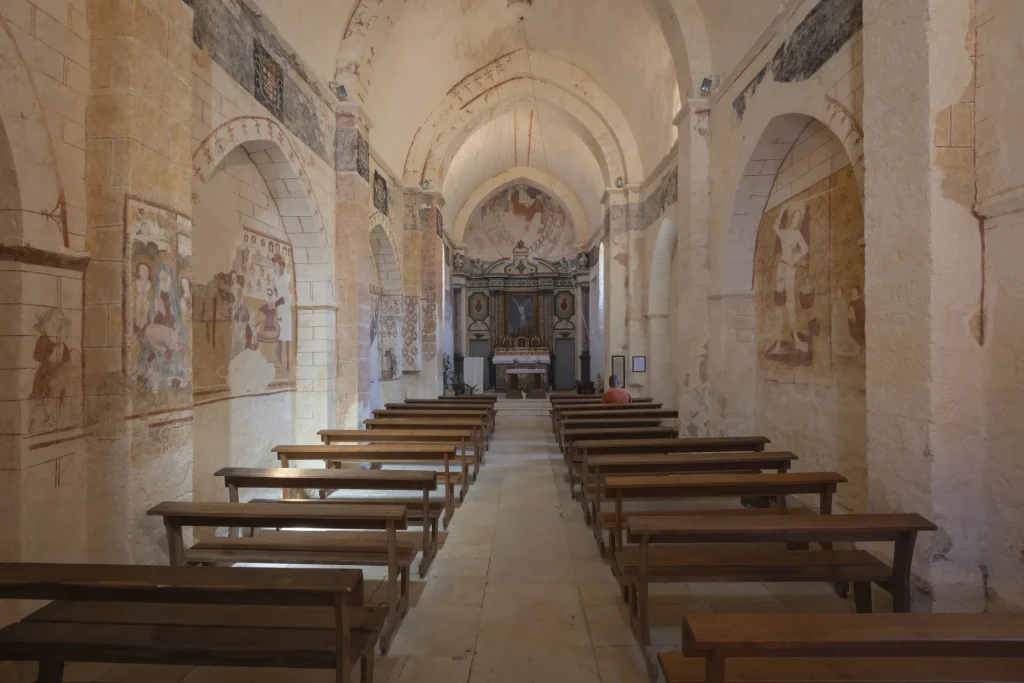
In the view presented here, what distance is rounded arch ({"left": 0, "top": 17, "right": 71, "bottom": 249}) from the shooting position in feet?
9.80

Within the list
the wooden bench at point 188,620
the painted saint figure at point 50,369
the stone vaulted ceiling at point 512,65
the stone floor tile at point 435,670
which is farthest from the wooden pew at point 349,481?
the stone vaulted ceiling at point 512,65

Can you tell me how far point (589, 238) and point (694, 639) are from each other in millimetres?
18727

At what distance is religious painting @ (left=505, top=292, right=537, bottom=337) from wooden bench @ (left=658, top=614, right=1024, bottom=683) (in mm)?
20259

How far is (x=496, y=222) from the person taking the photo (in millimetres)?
22297

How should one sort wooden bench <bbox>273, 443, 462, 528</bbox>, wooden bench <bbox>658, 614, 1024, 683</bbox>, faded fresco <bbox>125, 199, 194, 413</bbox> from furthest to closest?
1. wooden bench <bbox>273, 443, 462, 528</bbox>
2. faded fresco <bbox>125, 199, 194, 413</bbox>
3. wooden bench <bbox>658, 614, 1024, 683</bbox>

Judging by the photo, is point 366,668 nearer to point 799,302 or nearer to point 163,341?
point 163,341

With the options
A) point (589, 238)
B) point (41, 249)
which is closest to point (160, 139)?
point (41, 249)

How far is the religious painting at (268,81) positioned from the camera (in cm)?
595

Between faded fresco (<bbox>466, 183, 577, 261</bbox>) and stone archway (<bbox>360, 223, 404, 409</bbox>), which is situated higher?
faded fresco (<bbox>466, 183, 577, 261</bbox>)

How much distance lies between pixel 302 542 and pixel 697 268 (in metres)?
6.26

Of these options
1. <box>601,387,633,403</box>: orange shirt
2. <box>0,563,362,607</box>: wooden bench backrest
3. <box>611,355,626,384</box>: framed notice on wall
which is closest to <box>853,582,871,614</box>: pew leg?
<box>0,563,362,607</box>: wooden bench backrest

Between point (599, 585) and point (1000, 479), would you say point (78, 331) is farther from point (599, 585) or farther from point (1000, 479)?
point (1000, 479)

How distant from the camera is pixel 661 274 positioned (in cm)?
1218

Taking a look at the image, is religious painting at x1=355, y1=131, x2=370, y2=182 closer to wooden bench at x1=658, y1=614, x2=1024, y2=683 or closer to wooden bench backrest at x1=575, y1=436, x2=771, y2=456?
wooden bench backrest at x1=575, y1=436, x2=771, y2=456
